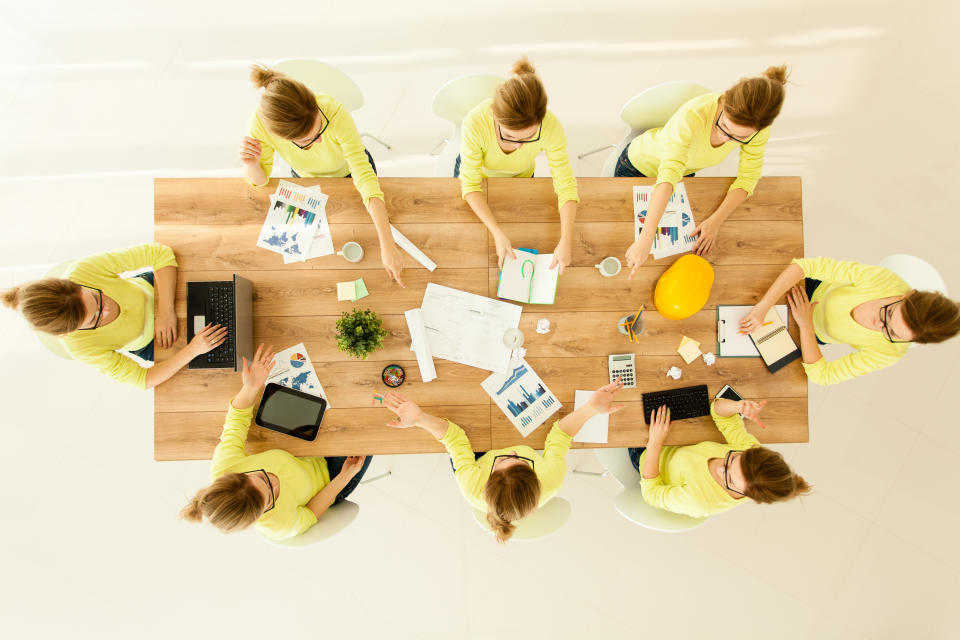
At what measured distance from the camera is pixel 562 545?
2.59m

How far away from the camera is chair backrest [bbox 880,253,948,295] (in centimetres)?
191

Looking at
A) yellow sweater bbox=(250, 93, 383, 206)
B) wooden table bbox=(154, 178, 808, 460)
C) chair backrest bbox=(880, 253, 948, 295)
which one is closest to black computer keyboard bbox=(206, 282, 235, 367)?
wooden table bbox=(154, 178, 808, 460)

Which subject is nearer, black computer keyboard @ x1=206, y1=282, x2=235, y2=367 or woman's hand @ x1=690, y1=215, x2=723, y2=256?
black computer keyboard @ x1=206, y1=282, x2=235, y2=367

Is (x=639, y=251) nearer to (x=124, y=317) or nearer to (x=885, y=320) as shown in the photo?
(x=885, y=320)

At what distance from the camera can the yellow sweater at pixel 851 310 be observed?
1802mm

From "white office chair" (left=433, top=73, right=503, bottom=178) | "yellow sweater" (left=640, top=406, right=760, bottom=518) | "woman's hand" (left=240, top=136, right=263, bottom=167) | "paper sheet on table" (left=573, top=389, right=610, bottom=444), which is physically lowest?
"yellow sweater" (left=640, top=406, right=760, bottom=518)

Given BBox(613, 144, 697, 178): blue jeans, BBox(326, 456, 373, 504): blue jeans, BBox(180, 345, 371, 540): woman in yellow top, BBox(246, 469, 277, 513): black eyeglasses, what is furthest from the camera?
BBox(613, 144, 697, 178): blue jeans

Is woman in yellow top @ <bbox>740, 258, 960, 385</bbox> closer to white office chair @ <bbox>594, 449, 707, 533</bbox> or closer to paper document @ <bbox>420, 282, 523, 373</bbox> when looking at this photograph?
white office chair @ <bbox>594, 449, 707, 533</bbox>

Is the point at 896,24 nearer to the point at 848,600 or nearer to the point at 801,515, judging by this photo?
the point at 801,515

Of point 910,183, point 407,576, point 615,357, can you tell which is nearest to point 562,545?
point 407,576

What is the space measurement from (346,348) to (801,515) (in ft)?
8.53

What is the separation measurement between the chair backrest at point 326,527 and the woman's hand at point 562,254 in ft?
4.22

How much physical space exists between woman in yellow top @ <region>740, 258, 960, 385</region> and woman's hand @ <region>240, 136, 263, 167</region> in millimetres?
1951

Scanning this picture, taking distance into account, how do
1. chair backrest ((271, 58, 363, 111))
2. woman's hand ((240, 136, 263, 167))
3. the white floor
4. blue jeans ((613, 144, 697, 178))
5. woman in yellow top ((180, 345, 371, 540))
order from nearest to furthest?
woman in yellow top ((180, 345, 371, 540)) < woman's hand ((240, 136, 263, 167)) < chair backrest ((271, 58, 363, 111)) < blue jeans ((613, 144, 697, 178)) < the white floor
